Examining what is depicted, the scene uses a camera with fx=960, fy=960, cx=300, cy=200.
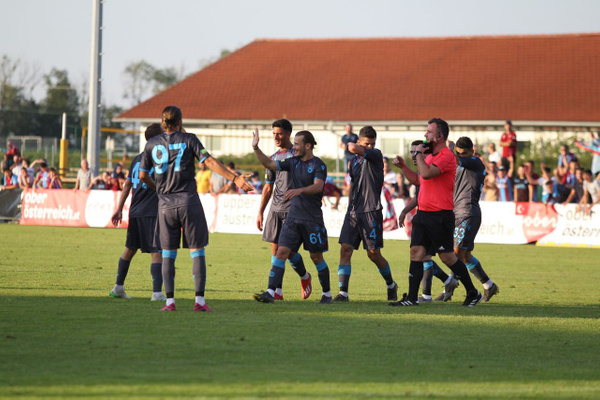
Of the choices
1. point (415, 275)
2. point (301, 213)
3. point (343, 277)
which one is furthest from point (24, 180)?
point (415, 275)

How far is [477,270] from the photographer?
12.4 m

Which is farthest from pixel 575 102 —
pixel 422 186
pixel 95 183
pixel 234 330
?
pixel 234 330

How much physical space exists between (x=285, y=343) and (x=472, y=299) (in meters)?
4.15

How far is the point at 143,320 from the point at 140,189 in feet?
8.00

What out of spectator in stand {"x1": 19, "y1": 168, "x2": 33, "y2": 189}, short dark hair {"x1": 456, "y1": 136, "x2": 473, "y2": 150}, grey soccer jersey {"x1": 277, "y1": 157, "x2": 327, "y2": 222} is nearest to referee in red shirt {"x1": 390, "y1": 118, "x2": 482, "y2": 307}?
grey soccer jersey {"x1": 277, "y1": 157, "x2": 327, "y2": 222}

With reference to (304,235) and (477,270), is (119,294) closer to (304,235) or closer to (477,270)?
Result: (304,235)

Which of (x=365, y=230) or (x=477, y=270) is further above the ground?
(x=365, y=230)

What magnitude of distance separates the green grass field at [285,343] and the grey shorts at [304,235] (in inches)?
27.3

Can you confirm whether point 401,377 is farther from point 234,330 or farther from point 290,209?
point 290,209

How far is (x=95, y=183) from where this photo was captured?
32.6m

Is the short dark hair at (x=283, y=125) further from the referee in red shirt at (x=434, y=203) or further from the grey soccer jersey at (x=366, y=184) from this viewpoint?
the referee in red shirt at (x=434, y=203)

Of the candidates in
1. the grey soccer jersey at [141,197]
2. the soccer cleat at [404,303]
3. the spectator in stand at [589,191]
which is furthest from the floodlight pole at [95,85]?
the soccer cleat at [404,303]

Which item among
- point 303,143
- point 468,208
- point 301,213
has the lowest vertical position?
point 301,213

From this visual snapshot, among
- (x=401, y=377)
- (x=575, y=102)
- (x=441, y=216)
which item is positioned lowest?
(x=401, y=377)
